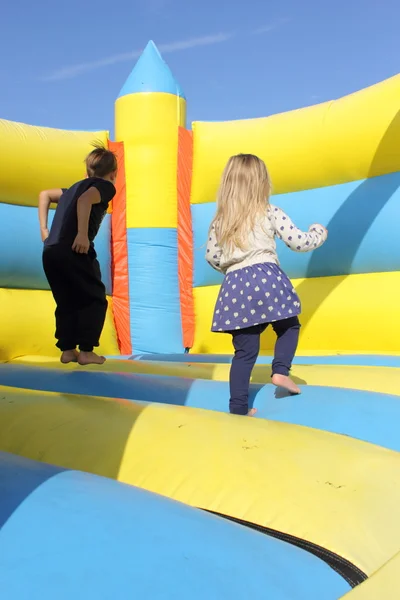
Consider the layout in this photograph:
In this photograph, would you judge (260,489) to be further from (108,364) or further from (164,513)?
(108,364)

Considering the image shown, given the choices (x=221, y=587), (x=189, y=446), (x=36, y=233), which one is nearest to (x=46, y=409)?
(x=189, y=446)

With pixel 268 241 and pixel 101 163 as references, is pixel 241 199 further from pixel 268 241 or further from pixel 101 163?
pixel 101 163

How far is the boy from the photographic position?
235cm

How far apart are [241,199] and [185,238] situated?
1.45 metres

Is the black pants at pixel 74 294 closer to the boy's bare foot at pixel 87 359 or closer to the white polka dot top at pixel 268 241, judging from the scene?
the boy's bare foot at pixel 87 359

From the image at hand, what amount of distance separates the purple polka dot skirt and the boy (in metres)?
0.66

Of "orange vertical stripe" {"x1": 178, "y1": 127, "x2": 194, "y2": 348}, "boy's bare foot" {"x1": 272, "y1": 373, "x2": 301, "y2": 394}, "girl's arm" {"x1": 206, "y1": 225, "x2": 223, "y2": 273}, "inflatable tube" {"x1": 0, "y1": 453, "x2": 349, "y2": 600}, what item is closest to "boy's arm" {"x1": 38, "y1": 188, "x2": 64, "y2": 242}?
"girl's arm" {"x1": 206, "y1": 225, "x2": 223, "y2": 273}

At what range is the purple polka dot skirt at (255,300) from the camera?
6.12ft

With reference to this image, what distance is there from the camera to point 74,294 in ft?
7.91

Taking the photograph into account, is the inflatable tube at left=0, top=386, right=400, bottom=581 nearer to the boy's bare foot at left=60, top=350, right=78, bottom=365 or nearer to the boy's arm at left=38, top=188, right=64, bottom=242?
the boy's bare foot at left=60, top=350, right=78, bottom=365

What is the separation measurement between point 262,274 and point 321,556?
3.61 feet

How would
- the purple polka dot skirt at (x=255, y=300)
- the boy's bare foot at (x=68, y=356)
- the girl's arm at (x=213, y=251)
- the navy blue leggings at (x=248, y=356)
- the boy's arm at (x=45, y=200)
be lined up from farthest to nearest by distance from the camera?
the boy's arm at (x=45, y=200) < the boy's bare foot at (x=68, y=356) < the girl's arm at (x=213, y=251) < the purple polka dot skirt at (x=255, y=300) < the navy blue leggings at (x=248, y=356)

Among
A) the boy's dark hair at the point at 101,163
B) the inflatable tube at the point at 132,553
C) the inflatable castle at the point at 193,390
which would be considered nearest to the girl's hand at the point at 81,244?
the boy's dark hair at the point at 101,163

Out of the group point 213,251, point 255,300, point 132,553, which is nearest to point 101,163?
point 213,251
